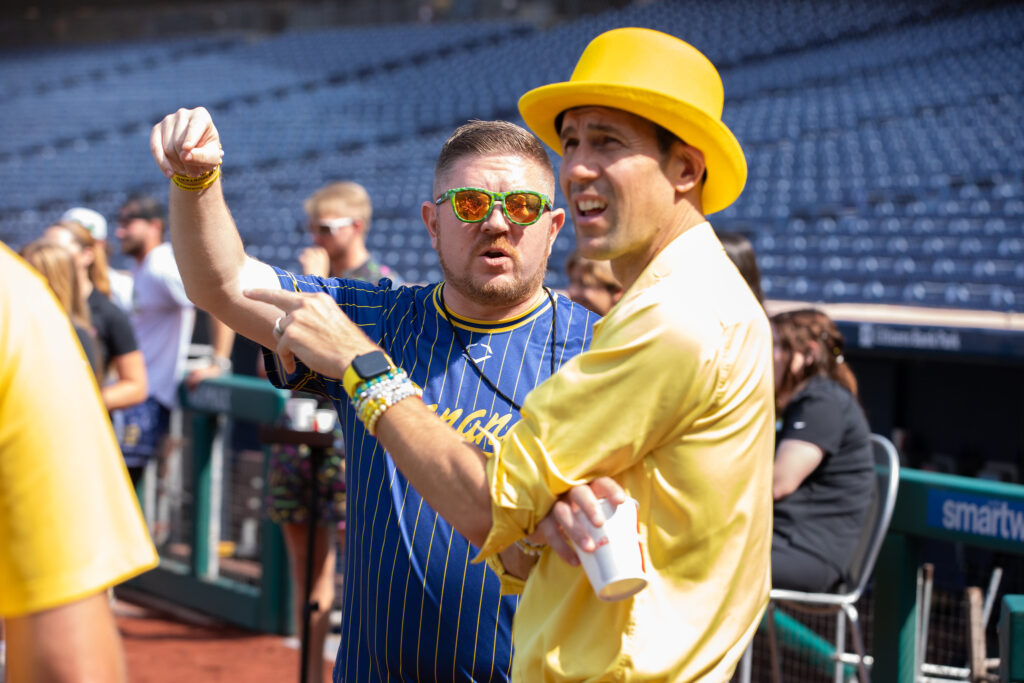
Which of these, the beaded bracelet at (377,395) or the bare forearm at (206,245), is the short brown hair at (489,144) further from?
the beaded bracelet at (377,395)

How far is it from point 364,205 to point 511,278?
7.75 feet

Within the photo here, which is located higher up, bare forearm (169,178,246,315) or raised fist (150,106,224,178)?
raised fist (150,106,224,178)

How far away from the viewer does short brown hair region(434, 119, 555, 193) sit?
2.11 meters

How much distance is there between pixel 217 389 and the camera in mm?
5250

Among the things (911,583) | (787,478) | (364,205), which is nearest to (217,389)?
(364,205)

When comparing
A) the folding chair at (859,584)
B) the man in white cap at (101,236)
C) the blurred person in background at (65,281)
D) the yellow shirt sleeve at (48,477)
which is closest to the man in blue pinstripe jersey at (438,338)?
the yellow shirt sleeve at (48,477)

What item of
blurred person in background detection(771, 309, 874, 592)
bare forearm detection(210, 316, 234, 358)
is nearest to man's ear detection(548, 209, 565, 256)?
blurred person in background detection(771, 309, 874, 592)

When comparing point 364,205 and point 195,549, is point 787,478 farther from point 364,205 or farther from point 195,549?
point 195,549

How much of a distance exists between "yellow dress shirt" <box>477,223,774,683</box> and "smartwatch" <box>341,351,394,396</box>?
0.81 ft

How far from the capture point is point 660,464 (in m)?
1.31

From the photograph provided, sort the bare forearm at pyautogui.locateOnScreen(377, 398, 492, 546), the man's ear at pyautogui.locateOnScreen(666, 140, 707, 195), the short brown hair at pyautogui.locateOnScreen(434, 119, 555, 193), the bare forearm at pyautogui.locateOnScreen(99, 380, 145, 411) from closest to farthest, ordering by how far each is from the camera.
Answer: the bare forearm at pyautogui.locateOnScreen(377, 398, 492, 546), the man's ear at pyautogui.locateOnScreen(666, 140, 707, 195), the short brown hair at pyautogui.locateOnScreen(434, 119, 555, 193), the bare forearm at pyautogui.locateOnScreen(99, 380, 145, 411)

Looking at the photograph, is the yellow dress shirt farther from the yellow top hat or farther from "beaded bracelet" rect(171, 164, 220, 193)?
"beaded bracelet" rect(171, 164, 220, 193)

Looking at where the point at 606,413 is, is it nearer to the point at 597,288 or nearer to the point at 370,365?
the point at 370,365

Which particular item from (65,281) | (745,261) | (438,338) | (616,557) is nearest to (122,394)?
(65,281)
